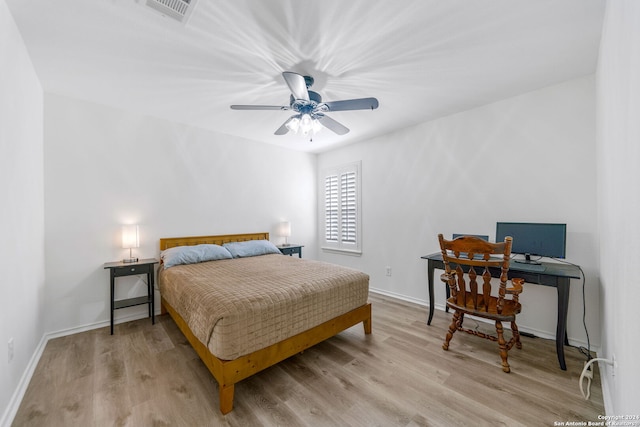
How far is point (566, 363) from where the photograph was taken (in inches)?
88.1

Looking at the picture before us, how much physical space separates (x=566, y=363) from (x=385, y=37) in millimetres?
3082

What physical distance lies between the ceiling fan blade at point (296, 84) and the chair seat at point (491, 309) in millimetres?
2295

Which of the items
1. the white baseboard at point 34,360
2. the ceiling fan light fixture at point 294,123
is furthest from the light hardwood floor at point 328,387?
the ceiling fan light fixture at point 294,123

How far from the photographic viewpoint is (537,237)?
2570 mm

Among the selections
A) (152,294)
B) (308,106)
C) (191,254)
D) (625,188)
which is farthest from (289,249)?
(625,188)

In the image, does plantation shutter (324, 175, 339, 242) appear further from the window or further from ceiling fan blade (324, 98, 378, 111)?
ceiling fan blade (324, 98, 378, 111)

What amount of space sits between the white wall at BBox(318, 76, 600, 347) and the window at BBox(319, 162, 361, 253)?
200 millimetres

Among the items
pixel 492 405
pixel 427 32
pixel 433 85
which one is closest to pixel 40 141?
pixel 427 32

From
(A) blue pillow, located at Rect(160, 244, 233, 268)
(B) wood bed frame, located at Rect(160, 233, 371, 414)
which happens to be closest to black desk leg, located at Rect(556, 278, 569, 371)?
(B) wood bed frame, located at Rect(160, 233, 371, 414)

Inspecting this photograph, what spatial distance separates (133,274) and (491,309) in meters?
3.76

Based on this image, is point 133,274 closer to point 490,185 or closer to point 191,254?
point 191,254

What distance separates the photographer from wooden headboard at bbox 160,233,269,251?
359cm

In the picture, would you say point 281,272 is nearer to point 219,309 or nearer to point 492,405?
point 219,309

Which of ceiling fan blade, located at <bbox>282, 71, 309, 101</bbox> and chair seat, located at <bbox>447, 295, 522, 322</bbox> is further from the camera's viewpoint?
chair seat, located at <bbox>447, 295, 522, 322</bbox>
